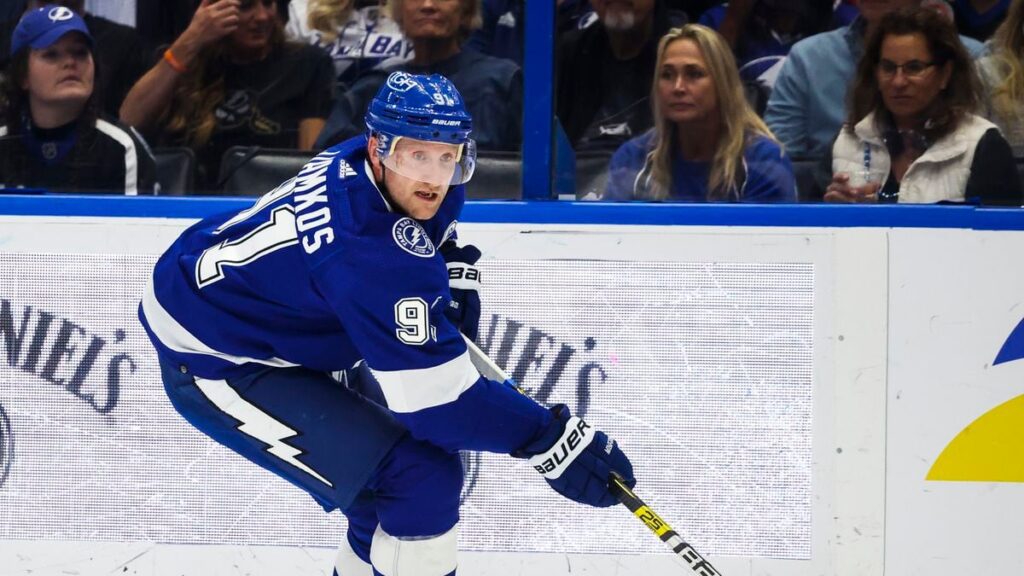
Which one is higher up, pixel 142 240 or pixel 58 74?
pixel 58 74

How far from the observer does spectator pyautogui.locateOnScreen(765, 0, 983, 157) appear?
10.4ft

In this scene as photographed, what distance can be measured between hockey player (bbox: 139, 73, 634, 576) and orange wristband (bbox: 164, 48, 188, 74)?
705 millimetres

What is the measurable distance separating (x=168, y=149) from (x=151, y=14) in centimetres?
31

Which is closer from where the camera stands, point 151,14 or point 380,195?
point 380,195

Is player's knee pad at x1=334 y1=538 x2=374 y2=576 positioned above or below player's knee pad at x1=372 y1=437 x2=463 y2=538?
below

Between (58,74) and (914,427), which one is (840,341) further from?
(58,74)

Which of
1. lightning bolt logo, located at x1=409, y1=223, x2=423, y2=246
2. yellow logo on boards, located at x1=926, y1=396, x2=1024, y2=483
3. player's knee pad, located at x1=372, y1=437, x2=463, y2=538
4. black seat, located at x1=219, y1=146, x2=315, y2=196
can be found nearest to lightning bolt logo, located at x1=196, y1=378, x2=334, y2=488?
player's knee pad, located at x1=372, y1=437, x2=463, y2=538

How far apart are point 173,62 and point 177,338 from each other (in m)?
0.94

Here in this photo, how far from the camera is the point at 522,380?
3.16 metres

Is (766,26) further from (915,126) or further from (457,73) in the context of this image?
(457,73)

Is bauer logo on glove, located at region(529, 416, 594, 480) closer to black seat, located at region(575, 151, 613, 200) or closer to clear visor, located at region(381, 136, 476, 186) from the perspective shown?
clear visor, located at region(381, 136, 476, 186)

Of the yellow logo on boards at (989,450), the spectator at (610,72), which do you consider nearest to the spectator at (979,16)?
the spectator at (610,72)

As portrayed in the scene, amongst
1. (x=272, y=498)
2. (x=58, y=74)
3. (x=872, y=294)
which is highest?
(x=58, y=74)

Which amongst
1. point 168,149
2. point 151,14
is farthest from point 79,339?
point 151,14
